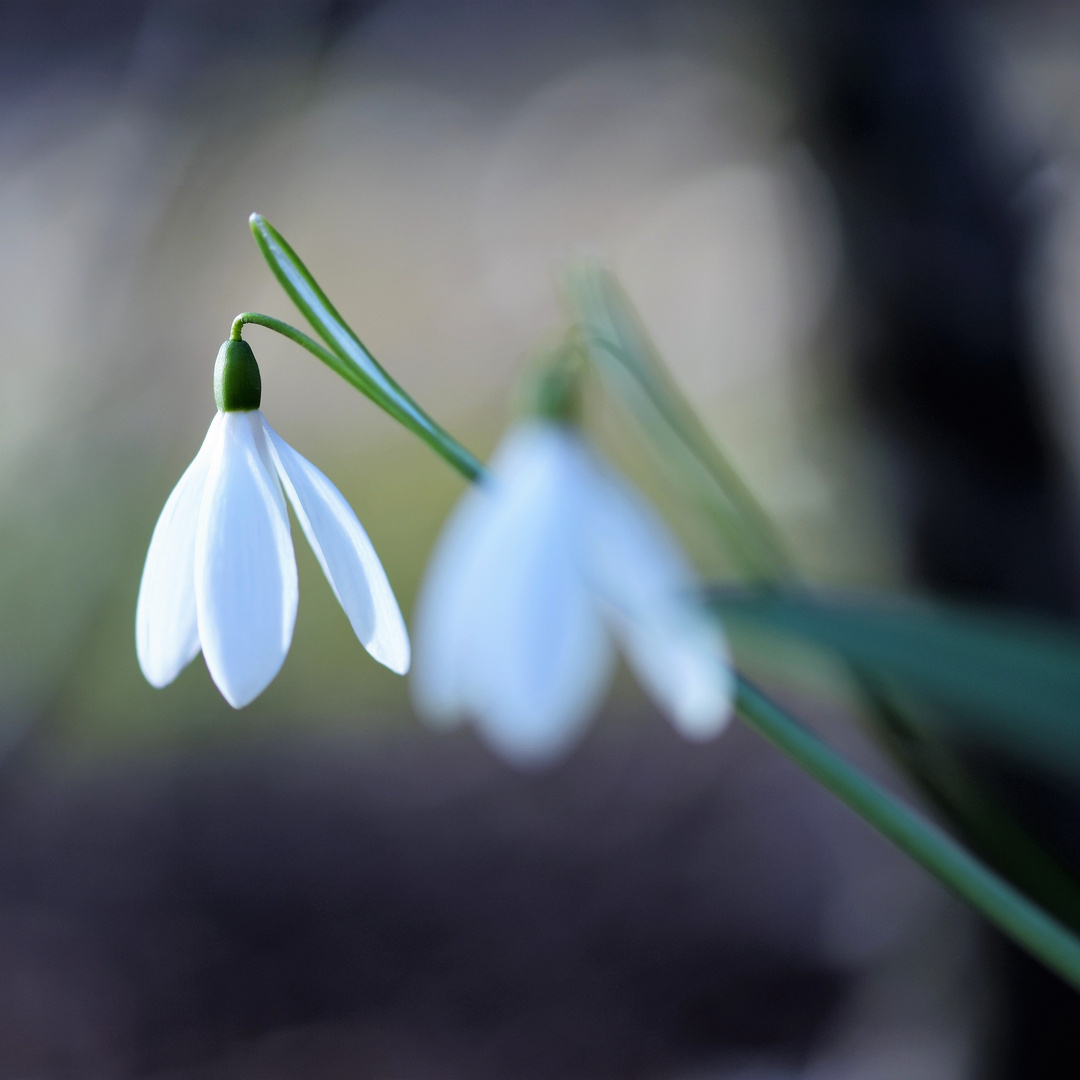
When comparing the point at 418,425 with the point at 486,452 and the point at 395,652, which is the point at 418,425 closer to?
the point at 395,652

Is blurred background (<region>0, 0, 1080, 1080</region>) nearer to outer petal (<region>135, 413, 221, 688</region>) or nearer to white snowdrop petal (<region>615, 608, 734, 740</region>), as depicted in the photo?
white snowdrop petal (<region>615, 608, 734, 740</region>)

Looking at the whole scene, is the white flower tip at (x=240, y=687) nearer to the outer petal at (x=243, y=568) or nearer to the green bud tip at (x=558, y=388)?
the outer petal at (x=243, y=568)

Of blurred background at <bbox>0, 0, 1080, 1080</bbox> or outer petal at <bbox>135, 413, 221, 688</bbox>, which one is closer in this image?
outer petal at <bbox>135, 413, 221, 688</bbox>

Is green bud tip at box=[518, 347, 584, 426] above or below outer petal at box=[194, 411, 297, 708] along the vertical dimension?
above

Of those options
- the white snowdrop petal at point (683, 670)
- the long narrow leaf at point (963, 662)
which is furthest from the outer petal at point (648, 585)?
the long narrow leaf at point (963, 662)

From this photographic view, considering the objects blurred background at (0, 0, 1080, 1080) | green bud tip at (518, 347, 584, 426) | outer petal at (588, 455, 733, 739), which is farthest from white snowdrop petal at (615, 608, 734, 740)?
blurred background at (0, 0, 1080, 1080)

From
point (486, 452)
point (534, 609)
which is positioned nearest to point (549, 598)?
point (534, 609)

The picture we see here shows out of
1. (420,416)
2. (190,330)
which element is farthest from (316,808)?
(420,416)
